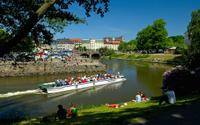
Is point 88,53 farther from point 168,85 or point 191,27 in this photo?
point 168,85

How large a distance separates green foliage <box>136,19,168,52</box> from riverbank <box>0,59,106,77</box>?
140ft

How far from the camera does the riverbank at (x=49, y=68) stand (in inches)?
2763

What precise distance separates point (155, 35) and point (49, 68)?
56.4 m

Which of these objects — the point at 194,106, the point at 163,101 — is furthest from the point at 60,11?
the point at 163,101

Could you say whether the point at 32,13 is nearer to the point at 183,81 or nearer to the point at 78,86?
the point at 183,81

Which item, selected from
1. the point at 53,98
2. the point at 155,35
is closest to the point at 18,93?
the point at 53,98

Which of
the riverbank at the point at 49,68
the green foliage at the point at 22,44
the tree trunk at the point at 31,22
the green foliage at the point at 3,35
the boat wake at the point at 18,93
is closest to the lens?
the tree trunk at the point at 31,22

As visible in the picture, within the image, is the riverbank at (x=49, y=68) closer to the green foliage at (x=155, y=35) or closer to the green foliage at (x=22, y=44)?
the green foliage at (x=155, y=35)

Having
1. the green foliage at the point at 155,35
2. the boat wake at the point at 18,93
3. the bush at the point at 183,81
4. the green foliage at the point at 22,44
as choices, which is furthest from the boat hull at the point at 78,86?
the green foliage at the point at 155,35

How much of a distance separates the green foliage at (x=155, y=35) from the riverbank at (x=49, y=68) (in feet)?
140

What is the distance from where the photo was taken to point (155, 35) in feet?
409

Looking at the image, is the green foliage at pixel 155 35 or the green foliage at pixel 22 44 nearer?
the green foliage at pixel 22 44

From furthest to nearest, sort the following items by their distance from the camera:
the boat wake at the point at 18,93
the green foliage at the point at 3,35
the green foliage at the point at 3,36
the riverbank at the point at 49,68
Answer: the riverbank at the point at 49,68
the boat wake at the point at 18,93
the green foliage at the point at 3,35
the green foliage at the point at 3,36

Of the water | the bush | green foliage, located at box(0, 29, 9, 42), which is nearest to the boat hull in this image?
the water
